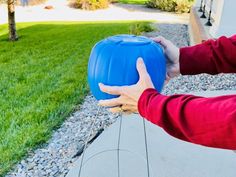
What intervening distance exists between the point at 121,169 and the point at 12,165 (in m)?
0.92

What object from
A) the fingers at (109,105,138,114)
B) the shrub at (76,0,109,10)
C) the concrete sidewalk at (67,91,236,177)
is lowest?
the shrub at (76,0,109,10)

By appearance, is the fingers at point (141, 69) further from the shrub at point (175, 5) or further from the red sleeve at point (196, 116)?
the shrub at point (175, 5)

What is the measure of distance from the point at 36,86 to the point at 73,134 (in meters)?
1.57

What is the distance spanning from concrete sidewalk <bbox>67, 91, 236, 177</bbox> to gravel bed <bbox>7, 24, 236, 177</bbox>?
192mm

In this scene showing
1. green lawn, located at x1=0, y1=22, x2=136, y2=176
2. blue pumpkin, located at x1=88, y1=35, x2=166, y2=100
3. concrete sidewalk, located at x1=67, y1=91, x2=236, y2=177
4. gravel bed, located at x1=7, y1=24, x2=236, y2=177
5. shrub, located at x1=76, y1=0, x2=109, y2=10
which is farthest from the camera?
shrub, located at x1=76, y1=0, x2=109, y2=10

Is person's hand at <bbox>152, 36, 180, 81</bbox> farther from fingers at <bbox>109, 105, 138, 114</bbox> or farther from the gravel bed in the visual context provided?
the gravel bed

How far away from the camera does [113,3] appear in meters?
18.8

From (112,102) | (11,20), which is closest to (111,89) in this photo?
(112,102)

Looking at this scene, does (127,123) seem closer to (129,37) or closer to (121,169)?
(121,169)

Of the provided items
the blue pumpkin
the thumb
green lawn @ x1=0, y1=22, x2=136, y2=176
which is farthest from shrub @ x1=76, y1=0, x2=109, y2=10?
the thumb

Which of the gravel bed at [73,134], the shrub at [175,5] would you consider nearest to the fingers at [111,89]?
the gravel bed at [73,134]

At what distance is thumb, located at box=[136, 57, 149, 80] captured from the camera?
1473 millimetres

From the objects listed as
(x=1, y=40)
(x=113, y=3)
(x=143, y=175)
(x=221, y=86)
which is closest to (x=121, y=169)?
(x=143, y=175)

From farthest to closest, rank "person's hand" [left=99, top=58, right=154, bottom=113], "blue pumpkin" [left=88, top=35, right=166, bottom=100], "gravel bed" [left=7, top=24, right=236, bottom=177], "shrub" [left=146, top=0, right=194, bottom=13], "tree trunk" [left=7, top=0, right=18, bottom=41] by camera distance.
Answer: "shrub" [left=146, top=0, right=194, bottom=13]
"tree trunk" [left=7, top=0, right=18, bottom=41]
"gravel bed" [left=7, top=24, right=236, bottom=177]
"blue pumpkin" [left=88, top=35, right=166, bottom=100]
"person's hand" [left=99, top=58, right=154, bottom=113]
